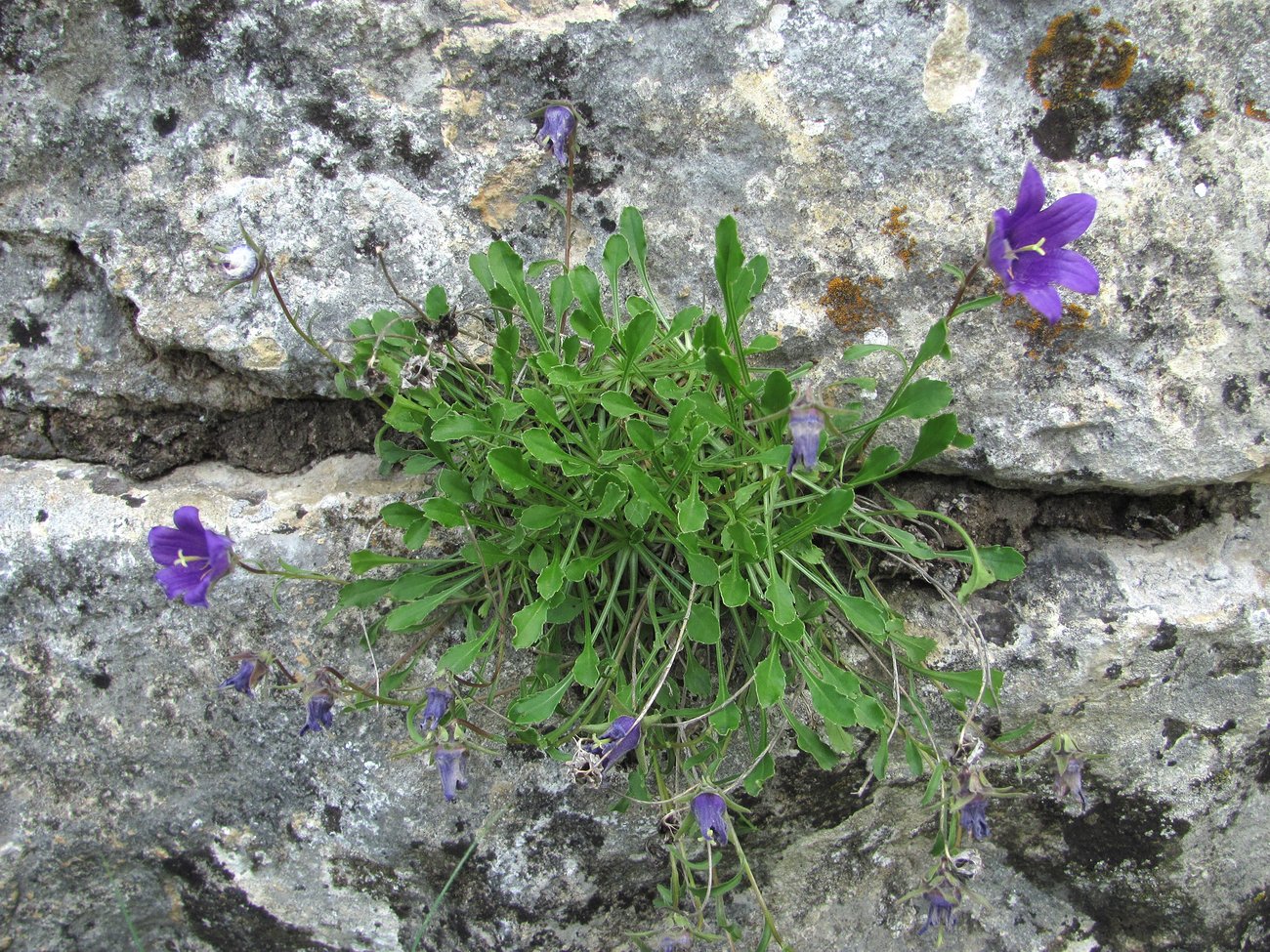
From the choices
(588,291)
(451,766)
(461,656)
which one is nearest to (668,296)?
(588,291)

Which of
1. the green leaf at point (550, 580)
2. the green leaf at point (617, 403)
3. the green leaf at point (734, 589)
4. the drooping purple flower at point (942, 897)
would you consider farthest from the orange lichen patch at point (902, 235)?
the drooping purple flower at point (942, 897)

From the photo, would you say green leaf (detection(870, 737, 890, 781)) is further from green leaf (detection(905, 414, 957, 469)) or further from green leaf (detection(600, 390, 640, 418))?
green leaf (detection(600, 390, 640, 418))

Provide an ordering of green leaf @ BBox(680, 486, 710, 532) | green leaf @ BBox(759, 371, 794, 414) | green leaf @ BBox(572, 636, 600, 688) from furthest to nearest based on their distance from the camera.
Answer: green leaf @ BBox(572, 636, 600, 688)
green leaf @ BBox(680, 486, 710, 532)
green leaf @ BBox(759, 371, 794, 414)

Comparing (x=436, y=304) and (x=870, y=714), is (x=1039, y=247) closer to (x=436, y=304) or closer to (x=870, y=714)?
(x=870, y=714)

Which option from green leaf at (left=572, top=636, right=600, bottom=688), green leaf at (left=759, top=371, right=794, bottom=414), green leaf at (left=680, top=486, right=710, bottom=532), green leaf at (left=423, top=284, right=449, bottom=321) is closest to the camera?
green leaf at (left=759, top=371, right=794, bottom=414)

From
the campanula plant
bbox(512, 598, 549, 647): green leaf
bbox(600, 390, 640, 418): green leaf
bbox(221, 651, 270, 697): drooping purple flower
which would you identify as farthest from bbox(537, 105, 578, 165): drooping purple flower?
bbox(221, 651, 270, 697): drooping purple flower

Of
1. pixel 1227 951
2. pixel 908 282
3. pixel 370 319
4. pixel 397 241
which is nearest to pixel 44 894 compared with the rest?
pixel 370 319

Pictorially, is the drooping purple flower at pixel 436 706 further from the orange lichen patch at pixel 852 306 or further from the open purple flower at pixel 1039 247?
the open purple flower at pixel 1039 247

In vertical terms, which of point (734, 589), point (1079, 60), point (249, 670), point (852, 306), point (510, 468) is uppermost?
point (1079, 60)

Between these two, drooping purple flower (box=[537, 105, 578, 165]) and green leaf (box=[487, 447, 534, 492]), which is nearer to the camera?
green leaf (box=[487, 447, 534, 492])
